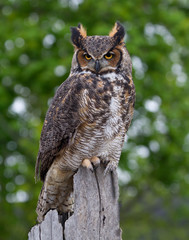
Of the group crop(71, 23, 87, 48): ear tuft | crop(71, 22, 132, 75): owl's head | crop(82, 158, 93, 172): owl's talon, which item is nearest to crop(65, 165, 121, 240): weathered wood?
crop(82, 158, 93, 172): owl's talon

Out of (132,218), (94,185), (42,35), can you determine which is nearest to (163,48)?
(42,35)

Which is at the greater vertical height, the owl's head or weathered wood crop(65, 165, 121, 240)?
the owl's head

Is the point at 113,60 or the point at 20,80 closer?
the point at 113,60

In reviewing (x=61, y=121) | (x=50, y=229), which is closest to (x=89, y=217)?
(x=50, y=229)

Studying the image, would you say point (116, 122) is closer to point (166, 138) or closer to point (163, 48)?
point (163, 48)

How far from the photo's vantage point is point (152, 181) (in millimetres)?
9117

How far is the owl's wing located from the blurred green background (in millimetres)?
3416

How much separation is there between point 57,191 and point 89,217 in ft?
3.34

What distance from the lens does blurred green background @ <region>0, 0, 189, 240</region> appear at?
7.26m

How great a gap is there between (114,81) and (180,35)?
5.49 metres

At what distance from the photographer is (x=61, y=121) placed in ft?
10.1

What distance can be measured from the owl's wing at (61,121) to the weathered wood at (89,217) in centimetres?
60

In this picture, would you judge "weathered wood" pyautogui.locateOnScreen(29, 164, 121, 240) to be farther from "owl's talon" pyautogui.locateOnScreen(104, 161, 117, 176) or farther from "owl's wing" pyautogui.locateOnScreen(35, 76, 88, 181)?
"owl's wing" pyautogui.locateOnScreen(35, 76, 88, 181)

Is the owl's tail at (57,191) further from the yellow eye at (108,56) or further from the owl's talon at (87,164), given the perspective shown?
the yellow eye at (108,56)
